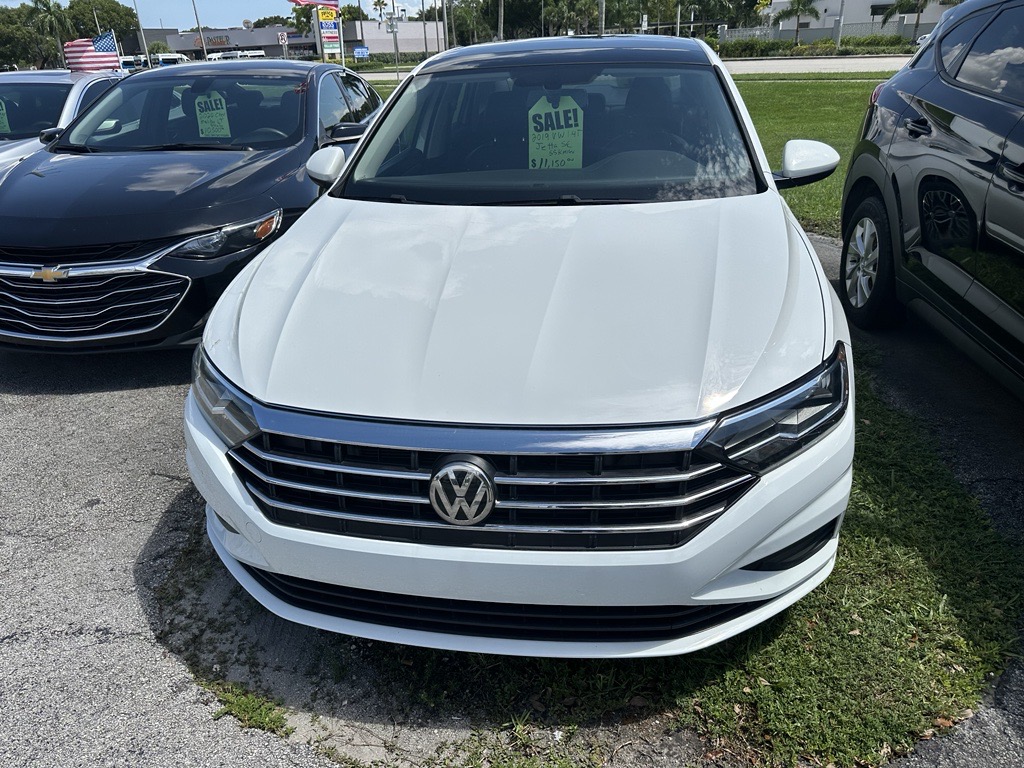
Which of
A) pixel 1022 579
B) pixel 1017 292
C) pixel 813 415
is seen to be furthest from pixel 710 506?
pixel 1017 292

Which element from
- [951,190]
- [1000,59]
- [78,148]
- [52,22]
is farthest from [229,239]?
[52,22]

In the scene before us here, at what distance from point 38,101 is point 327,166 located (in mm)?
5277

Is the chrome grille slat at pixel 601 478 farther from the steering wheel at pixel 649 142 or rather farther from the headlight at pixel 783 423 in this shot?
the steering wheel at pixel 649 142

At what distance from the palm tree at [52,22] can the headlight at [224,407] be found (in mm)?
99037

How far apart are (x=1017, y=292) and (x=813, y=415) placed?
5.02ft

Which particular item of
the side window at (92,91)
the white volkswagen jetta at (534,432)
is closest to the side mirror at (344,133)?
the white volkswagen jetta at (534,432)

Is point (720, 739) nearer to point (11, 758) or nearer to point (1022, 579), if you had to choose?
point (1022, 579)

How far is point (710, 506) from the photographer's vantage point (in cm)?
193

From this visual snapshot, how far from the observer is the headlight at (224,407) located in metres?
2.12

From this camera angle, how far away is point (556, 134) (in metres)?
3.26

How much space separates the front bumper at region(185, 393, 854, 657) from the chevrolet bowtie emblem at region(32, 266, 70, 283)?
2.46 m

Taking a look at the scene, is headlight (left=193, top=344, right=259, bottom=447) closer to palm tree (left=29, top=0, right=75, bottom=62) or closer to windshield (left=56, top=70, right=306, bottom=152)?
windshield (left=56, top=70, right=306, bottom=152)

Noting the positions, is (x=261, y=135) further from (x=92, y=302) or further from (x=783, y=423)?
(x=783, y=423)

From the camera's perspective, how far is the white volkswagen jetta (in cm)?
190
